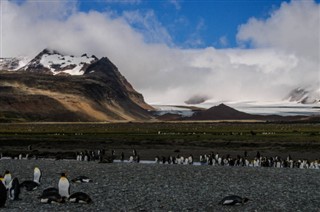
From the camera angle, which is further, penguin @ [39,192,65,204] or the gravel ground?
penguin @ [39,192,65,204]

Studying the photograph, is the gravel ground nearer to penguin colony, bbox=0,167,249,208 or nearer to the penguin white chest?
penguin colony, bbox=0,167,249,208

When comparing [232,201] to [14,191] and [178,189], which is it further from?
[14,191]

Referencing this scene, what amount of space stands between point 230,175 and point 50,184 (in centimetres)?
898

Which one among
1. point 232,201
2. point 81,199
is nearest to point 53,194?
point 81,199

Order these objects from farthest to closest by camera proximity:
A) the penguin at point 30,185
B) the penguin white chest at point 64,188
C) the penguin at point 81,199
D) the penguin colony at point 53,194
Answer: the penguin at point 30,185 → the penguin white chest at point 64,188 → the penguin at point 81,199 → the penguin colony at point 53,194

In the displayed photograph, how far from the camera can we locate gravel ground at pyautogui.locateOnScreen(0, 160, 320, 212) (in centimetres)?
1578

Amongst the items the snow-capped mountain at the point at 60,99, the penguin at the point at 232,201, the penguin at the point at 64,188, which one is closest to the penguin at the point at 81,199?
the penguin at the point at 64,188

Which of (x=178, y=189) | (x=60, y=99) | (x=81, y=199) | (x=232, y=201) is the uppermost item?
(x=60, y=99)

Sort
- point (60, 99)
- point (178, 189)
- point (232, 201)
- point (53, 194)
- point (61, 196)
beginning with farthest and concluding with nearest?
point (60, 99), point (178, 189), point (61, 196), point (53, 194), point (232, 201)

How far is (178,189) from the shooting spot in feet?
65.2

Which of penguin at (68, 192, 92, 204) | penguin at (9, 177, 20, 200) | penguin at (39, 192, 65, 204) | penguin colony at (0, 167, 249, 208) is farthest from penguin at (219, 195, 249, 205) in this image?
penguin at (9, 177, 20, 200)

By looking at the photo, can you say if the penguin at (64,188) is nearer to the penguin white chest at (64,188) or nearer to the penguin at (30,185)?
the penguin white chest at (64,188)

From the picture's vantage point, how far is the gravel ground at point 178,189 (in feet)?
51.8

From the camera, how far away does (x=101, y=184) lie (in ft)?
70.5
